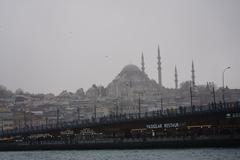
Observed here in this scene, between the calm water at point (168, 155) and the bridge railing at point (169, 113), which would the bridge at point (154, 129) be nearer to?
the bridge railing at point (169, 113)

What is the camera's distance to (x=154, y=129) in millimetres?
84750

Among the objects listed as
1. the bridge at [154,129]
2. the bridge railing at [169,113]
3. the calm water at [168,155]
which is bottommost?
the calm water at [168,155]

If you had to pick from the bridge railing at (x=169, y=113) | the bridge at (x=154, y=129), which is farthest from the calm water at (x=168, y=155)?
the bridge railing at (x=169, y=113)

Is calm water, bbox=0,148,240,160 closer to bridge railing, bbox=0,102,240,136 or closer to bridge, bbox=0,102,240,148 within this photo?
bridge, bbox=0,102,240,148

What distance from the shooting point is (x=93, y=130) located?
298 feet

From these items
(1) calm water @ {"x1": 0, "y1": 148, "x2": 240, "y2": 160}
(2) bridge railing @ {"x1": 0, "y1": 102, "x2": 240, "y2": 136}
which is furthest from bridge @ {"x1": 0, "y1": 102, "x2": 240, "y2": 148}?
(1) calm water @ {"x1": 0, "y1": 148, "x2": 240, "y2": 160}

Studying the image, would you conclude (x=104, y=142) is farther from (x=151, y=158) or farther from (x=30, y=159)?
(x=151, y=158)

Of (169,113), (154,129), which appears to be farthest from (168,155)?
(154,129)

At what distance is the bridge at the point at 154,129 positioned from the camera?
76.6 meters

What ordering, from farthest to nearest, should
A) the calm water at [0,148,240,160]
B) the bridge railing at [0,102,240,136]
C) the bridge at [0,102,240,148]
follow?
the bridge railing at [0,102,240,136]
the bridge at [0,102,240,148]
the calm water at [0,148,240,160]

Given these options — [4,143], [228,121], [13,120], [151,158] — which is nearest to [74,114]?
[13,120]

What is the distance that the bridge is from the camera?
76562mm

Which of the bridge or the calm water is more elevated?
the bridge

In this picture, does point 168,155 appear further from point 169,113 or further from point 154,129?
point 154,129
